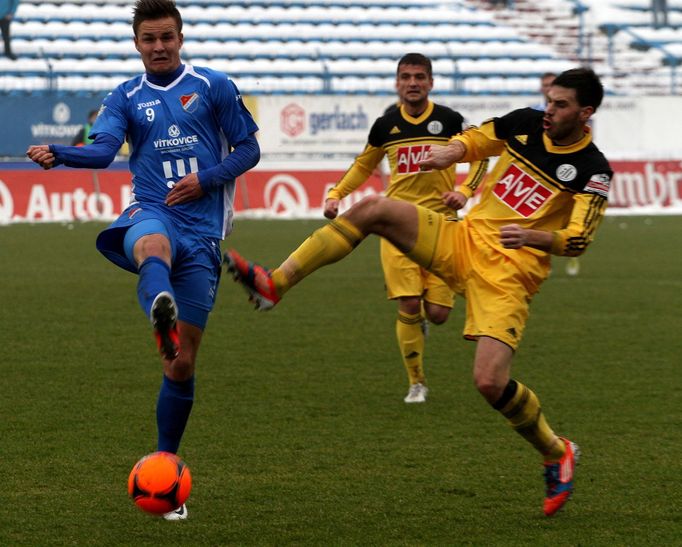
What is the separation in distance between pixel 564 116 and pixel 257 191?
2034 cm

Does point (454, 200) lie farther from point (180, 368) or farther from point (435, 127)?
point (180, 368)

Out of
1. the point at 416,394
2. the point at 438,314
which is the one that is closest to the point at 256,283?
the point at 416,394

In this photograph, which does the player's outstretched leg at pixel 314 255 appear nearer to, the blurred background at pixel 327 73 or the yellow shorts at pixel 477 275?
the yellow shorts at pixel 477 275

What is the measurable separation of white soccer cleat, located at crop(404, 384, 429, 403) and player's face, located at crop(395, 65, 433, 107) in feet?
6.62

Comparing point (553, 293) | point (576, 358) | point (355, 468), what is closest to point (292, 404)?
point (355, 468)

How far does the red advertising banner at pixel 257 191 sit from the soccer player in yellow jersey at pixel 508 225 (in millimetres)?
17042

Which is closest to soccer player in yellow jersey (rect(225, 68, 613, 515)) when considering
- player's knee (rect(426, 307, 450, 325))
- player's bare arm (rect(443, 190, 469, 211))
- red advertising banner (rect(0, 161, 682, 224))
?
player's bare arm (rect(443, 190, 469, 211))

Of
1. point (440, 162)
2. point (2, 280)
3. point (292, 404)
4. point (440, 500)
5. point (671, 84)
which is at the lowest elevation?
point (671, 84)

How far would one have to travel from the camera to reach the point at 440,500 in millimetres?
5750

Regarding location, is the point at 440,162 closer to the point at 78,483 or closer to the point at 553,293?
the point at 78,483

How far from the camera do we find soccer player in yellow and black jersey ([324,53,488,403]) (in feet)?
28.5

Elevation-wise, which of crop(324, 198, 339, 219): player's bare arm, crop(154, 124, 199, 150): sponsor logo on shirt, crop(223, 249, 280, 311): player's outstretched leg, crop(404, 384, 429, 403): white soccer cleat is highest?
crop(154, 124, 199, 150): sponsor logo on shirt

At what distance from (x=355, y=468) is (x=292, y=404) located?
183 centimetres

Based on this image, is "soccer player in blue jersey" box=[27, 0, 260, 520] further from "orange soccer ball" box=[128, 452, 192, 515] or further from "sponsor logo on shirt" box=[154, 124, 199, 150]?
"orange soccer ball" box=[128, 452, 192, 515]
